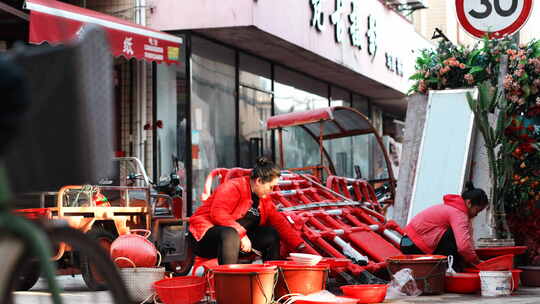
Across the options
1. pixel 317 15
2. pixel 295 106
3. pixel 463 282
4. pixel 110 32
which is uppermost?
pixel 317 15

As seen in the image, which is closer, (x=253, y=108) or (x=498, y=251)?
A: (x=498, y=251)

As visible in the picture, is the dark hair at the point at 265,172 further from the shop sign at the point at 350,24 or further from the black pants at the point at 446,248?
the shop sign at the point at 350,24

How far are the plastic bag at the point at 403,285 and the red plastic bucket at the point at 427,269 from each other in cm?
5

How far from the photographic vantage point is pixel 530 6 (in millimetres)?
8648

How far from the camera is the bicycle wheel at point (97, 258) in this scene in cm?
277

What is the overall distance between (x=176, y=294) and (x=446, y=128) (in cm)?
517

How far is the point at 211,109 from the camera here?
1694 cm

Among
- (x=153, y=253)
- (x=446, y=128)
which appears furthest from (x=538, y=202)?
(x=153, y=253)

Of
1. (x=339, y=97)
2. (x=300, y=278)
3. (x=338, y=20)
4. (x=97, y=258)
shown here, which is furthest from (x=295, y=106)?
(x=97, y=258)

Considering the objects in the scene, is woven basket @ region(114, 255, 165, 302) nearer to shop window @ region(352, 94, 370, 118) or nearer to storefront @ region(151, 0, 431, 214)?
storefront @ region(151, 0, 431, 214)

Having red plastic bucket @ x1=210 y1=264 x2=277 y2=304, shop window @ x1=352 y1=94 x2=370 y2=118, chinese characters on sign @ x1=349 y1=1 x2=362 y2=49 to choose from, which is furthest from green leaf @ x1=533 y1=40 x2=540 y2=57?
shop window @ x1=352 y1=94 x2=370 y2=118

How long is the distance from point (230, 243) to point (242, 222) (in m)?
0.63

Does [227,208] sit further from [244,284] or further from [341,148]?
[341,148]

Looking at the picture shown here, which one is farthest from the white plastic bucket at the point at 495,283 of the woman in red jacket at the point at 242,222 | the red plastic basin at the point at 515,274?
the woman in red jacket at the point at 242,222
